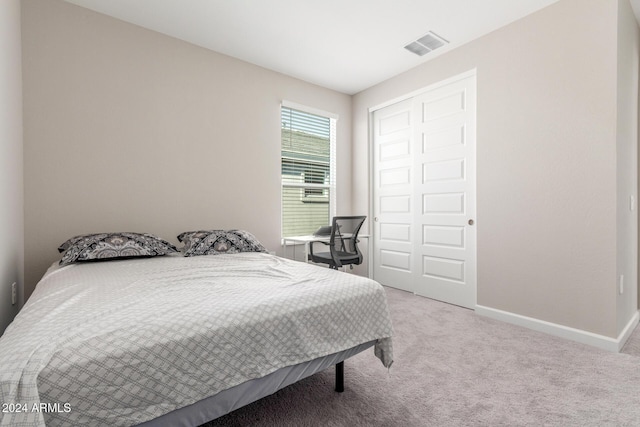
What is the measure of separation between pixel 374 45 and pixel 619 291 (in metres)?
3.10

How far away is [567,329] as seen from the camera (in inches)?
97.1

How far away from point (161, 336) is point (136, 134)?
2508mm

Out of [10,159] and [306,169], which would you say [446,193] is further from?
[10,159]

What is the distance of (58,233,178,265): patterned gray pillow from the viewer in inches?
87.3

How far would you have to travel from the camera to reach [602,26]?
7.51 feet

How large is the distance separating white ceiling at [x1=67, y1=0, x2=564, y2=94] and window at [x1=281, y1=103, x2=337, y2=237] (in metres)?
0.76

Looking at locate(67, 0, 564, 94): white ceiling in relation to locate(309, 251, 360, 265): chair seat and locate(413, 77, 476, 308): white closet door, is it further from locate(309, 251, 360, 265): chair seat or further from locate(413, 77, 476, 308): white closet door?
locate(309, 251, 360, 265): chair seat

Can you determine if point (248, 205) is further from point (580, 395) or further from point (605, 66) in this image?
point (605, 66)

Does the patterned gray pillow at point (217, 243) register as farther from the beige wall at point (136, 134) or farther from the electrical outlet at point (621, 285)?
the electrical outlet at point (621, 285)

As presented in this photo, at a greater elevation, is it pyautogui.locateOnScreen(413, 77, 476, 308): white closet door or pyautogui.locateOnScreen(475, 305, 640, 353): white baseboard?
pyautogui.locateOnScreen(413, 77, 476, 308): white closet door

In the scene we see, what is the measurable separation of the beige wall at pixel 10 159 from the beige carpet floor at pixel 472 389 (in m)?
1.64

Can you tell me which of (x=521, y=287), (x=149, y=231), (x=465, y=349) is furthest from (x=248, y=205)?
(x=521, y=287)

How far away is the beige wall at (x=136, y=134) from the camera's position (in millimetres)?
2467

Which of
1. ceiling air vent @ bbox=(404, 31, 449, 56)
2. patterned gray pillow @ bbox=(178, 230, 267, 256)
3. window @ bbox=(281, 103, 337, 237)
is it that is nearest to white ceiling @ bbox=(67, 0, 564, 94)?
ceiling air vent @ bbox=(404, 31, 449, 56)
